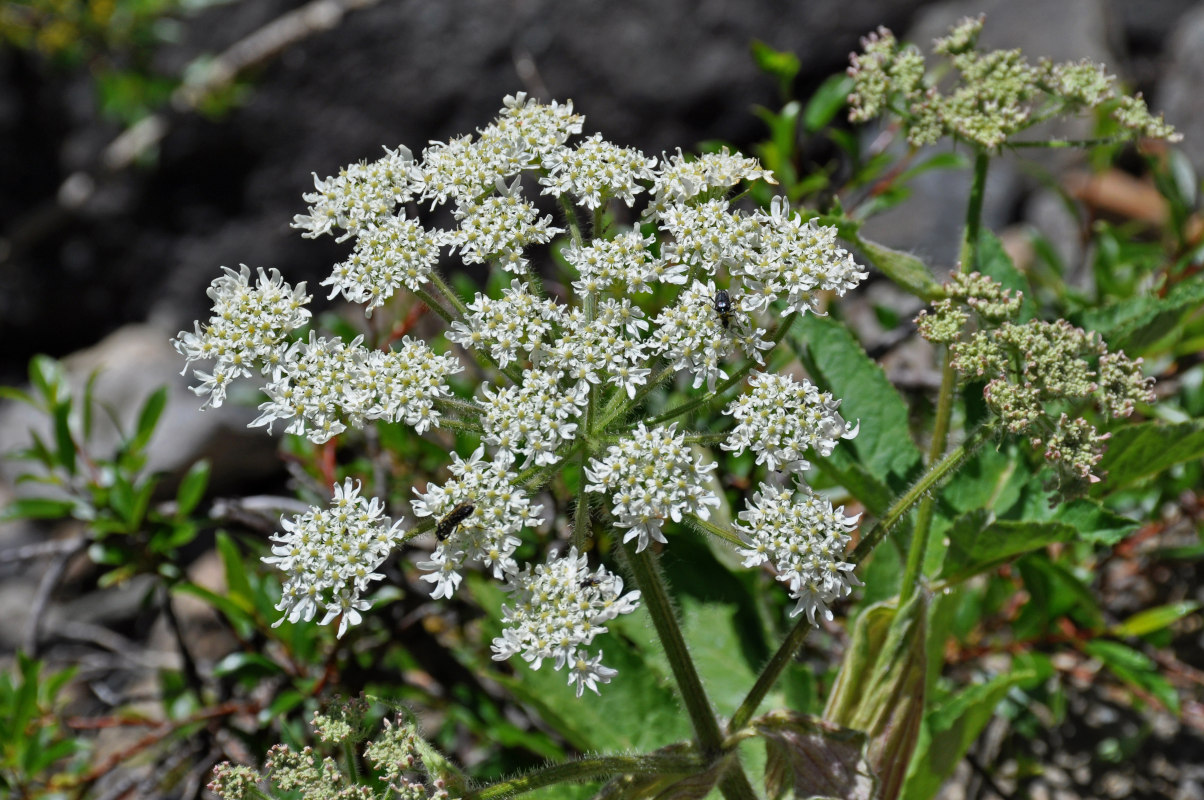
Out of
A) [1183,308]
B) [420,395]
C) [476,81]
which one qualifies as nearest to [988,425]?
[1183,308]

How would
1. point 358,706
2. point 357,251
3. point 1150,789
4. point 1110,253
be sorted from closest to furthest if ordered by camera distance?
point 358,706, point 357,251, point 1150,789, point 1110,253

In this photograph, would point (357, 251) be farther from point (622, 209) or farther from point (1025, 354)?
point (622, 209)

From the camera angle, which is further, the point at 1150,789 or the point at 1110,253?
the point at 1110,253

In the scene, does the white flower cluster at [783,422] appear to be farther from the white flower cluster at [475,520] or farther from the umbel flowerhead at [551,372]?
the white flower cluster at [475,520]

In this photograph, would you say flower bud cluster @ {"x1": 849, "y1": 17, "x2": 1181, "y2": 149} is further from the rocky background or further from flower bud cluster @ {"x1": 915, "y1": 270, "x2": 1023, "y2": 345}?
the rocky background

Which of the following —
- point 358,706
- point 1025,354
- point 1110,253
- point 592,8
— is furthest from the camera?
point 592,8

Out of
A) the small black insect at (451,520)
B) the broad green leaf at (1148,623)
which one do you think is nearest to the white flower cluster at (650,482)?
the small black insect at (451,520)

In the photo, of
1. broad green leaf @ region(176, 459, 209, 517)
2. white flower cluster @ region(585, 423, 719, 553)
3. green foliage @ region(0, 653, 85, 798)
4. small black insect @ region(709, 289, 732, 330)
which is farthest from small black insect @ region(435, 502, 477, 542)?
green foliage @ region(0, 653, 85, 798)
